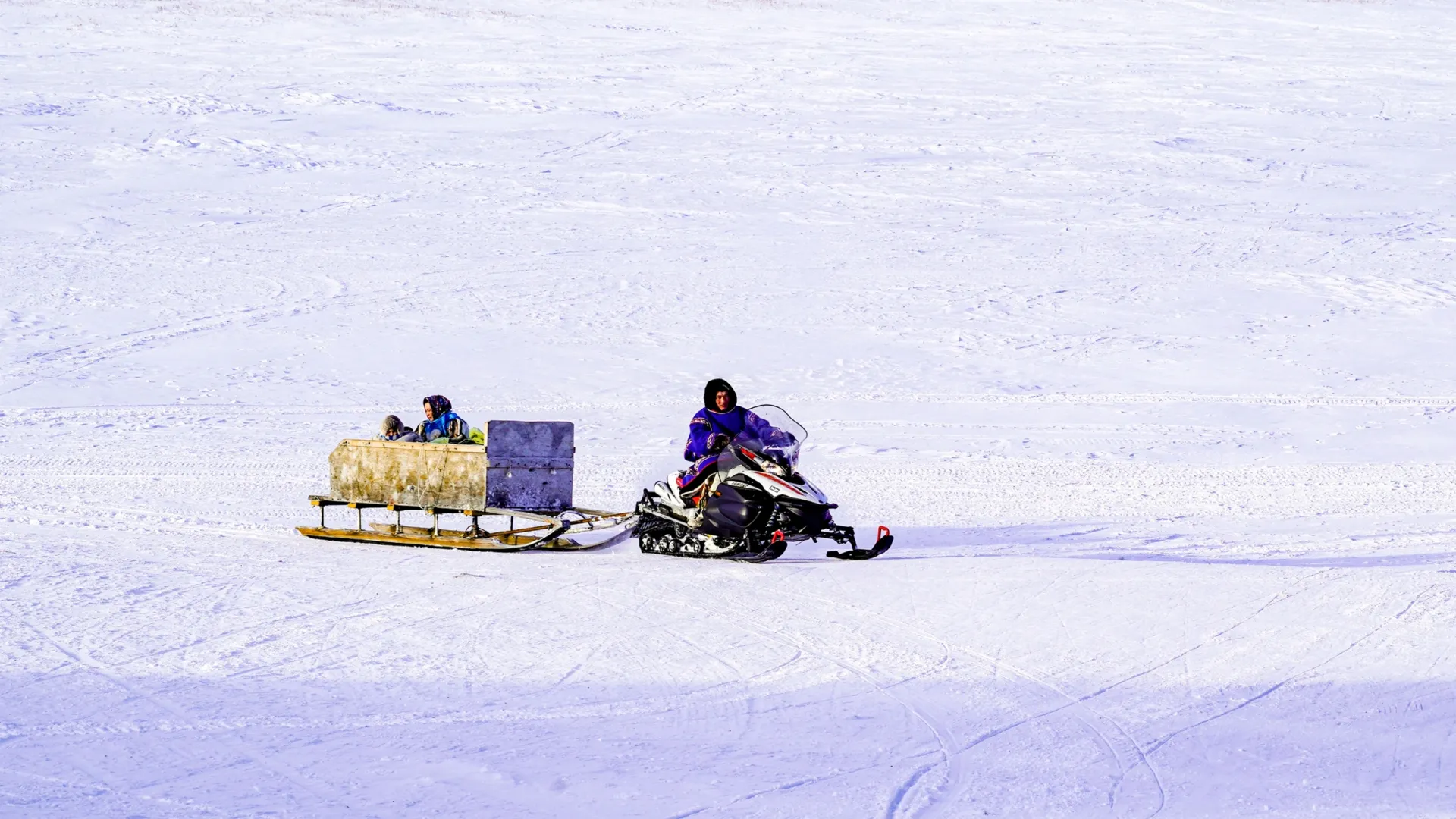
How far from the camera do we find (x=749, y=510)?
9.96 m

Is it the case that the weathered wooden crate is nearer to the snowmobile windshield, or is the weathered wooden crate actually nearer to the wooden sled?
the wooden sled

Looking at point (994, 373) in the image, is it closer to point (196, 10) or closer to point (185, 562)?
point (185, 562)

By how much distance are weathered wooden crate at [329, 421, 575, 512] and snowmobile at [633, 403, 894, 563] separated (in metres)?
0.66

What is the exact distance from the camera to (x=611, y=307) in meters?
20.9

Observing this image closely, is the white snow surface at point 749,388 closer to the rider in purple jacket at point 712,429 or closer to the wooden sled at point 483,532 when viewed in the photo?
the wooden sled at point 483,532

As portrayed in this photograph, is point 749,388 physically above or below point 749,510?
below

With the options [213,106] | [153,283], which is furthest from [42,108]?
[153,283]

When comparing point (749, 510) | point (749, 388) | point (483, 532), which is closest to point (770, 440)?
point (749, 510)

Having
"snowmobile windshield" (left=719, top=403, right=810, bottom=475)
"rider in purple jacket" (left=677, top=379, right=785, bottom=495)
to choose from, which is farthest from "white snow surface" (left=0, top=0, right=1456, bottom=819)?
"snowmobile windshield" (left=719, top=403, right=810, bottom=475)

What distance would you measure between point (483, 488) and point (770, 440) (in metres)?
2.07

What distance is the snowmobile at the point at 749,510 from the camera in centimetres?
967

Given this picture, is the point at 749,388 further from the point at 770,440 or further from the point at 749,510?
the point at 749,510

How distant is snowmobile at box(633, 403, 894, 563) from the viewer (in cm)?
967

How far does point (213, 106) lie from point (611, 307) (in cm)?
1423
